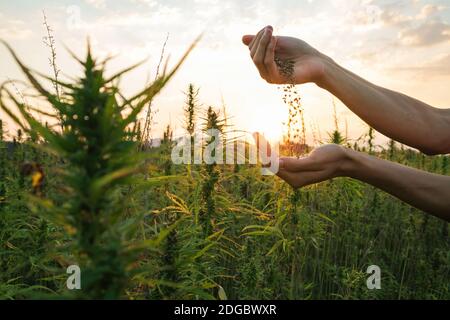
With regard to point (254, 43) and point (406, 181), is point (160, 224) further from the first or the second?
point (406, 181)

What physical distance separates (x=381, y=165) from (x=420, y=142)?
1.08ft

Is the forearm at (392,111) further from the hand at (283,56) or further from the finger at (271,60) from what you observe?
the finger at (271,60)

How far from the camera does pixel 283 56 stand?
2484 mm

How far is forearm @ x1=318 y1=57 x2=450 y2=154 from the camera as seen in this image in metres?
2.34

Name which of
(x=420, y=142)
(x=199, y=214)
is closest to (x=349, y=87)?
(x=420, y=142)

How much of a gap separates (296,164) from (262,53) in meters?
0.58

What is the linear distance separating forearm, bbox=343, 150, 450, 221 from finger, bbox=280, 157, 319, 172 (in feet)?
0.65

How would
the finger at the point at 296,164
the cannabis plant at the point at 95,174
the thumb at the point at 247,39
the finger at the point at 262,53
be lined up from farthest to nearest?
the finger at the point at 296,164
the thumb at the point at 247,39
the finger at the point at 262,53
the cannabis plant at the point at 95,174

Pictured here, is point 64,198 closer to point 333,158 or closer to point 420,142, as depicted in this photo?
point 333,158

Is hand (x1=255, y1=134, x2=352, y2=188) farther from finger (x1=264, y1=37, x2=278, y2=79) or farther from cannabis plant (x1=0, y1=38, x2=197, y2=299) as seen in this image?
cannabis plant (x1=0, y1=38, x2=197, y2=299)

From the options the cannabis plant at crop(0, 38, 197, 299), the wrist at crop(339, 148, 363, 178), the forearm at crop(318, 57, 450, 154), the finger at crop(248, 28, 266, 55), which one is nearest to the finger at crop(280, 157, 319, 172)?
the wrist at crop(339, 148, 363, 178)

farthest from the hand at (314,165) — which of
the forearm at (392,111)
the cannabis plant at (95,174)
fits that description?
the cannabis plant at (95,174)

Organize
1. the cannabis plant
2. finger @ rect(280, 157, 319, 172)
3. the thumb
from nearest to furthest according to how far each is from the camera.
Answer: the cannabis plant
the thumb
finger @ rect(280, 157, 319, 172)

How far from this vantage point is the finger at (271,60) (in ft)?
6.48
